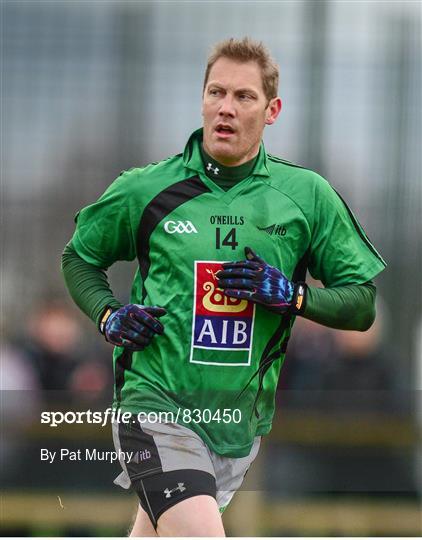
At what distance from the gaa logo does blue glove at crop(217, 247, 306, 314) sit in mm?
205

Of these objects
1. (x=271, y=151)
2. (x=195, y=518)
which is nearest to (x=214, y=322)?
(x=195, y=518)

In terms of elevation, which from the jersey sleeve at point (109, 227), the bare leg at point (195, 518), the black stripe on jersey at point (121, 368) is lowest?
the bare leg at point (195, 518)

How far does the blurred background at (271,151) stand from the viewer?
6.36m

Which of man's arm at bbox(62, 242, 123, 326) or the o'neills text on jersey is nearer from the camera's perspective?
the o'neills text on jersey

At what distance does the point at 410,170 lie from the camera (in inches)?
316

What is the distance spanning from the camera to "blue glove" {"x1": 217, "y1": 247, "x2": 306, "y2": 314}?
387 cm

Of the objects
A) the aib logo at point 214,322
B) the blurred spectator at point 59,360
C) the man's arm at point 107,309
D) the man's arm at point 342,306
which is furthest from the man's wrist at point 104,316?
the blurred spectator at point 59,360

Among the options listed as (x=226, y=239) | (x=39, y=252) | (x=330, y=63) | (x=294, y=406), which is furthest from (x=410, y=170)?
(x=226, y=239)

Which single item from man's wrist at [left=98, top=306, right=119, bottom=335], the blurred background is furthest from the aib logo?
the blurred background

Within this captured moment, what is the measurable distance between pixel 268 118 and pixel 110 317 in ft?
3.20

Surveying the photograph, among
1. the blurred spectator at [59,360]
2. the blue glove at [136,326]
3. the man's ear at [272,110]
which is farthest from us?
the blurred spectator at [59,360]

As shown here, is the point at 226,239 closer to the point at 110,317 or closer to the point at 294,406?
the point at 110,317

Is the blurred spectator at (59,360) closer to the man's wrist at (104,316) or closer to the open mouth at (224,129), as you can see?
the man's wrist at (104,316)

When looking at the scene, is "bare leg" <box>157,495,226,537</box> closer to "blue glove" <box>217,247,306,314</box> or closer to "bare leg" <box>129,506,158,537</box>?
"bare leg" <box>129,506,158,537</box>
